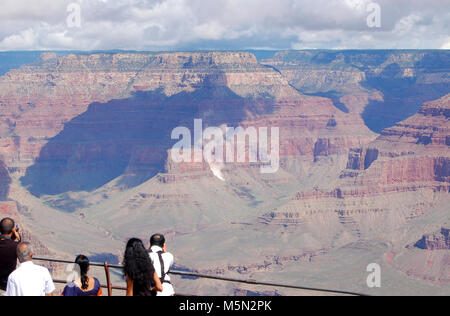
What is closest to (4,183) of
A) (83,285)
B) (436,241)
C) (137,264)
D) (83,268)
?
(436,241)

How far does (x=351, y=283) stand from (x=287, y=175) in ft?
333

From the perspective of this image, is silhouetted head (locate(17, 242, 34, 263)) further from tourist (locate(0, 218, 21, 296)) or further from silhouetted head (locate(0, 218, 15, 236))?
silhouetted head (locate(0, 218, 15, 236))

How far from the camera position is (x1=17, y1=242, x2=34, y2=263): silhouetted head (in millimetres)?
15062

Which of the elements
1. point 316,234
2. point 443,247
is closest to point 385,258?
point 443,247

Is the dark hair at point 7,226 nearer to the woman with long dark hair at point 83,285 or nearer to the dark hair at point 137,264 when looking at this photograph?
the woman with long dark hair at point 83,285

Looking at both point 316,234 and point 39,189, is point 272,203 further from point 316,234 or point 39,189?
point 39,189

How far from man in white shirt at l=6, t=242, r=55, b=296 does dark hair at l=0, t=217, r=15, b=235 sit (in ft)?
6.16

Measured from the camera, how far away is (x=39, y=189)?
623ft

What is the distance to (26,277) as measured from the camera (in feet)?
49.5

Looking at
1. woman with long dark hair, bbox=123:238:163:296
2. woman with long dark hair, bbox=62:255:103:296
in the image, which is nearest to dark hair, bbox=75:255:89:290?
woman with long dark hair, bbox=62:255:103:296

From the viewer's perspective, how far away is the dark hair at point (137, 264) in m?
15.0

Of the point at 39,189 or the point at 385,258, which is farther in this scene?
the point at 39,189

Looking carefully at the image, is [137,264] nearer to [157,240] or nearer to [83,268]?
[83,268]

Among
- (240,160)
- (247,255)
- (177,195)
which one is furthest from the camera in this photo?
(240,160)
